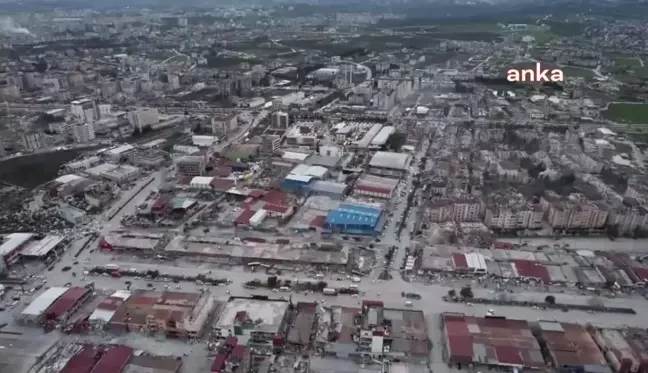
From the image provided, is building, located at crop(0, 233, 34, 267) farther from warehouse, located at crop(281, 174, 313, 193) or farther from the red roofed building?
warehouse, located at crop(281, 174, 313, 193)

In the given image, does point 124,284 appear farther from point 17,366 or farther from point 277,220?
point 277,220

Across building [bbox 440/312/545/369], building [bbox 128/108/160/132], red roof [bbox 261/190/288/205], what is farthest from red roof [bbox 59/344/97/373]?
building [bbox 128/108/160/132]

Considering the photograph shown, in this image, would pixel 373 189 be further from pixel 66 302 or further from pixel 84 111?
pixel 84 111

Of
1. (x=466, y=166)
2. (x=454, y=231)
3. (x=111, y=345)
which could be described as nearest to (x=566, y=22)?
(x=466, y=166)

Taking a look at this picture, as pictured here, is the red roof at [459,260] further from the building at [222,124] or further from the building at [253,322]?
the building at [222,124]

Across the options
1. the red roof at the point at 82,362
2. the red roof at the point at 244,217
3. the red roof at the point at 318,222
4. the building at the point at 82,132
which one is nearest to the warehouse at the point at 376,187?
the red roof at the point at 318,222
